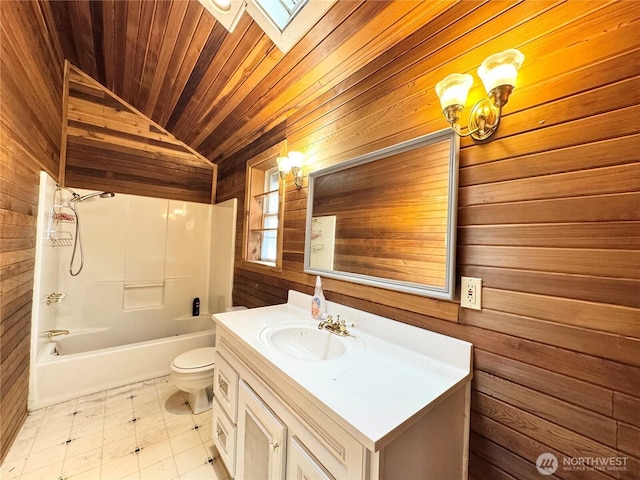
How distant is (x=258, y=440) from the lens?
1.06m

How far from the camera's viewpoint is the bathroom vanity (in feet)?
2.28

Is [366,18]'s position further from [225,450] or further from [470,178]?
[225,450]

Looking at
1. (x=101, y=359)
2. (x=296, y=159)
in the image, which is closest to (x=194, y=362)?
(x=101, y=359)

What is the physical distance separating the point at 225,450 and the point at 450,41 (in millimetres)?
2203

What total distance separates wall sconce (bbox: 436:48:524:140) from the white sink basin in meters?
1.01

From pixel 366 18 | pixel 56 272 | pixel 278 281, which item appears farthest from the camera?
pixel 56 272

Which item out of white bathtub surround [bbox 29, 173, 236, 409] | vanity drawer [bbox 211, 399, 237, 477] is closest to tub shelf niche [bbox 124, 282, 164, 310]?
white bathtub surround [bbox 29, 173, 236, 409]

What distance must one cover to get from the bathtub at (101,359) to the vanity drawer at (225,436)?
1206mm

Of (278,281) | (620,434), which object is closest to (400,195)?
(620,434)

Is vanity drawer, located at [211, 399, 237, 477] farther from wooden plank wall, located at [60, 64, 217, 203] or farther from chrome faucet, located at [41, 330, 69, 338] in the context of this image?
wooden plank wall, located at [60, 64, 217, 203]

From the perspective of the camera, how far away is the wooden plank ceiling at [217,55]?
1.21 m

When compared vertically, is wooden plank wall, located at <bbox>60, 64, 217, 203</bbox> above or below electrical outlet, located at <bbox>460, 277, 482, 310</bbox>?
above

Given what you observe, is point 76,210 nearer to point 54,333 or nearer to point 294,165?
point 54,333

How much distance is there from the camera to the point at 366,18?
1151 mm
